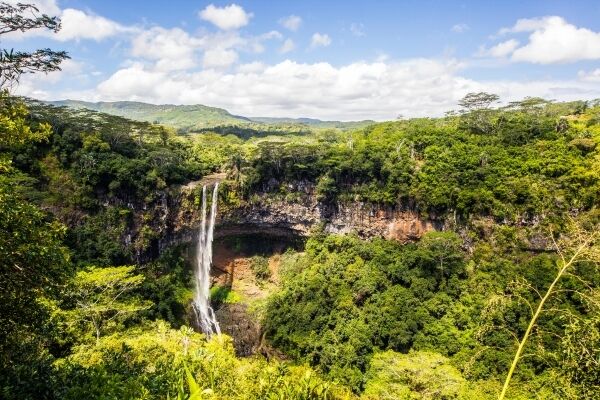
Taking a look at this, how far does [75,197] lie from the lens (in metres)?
26.9

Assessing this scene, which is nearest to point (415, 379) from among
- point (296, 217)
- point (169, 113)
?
point (296, 217)

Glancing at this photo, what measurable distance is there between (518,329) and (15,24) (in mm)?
23011

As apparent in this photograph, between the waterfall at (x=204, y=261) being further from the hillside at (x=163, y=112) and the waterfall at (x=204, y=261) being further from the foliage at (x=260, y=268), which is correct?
the hillside at (x=163, y=112)

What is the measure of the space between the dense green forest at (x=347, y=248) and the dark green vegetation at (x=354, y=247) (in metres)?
0.11

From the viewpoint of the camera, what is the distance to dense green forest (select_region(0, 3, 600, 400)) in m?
17.1

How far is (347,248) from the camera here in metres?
→ 31.7

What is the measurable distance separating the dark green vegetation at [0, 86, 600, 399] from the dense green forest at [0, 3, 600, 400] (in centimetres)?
11

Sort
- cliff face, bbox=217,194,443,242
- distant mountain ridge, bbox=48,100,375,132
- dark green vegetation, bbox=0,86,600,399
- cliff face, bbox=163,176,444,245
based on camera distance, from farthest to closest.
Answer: distant mountain ridge, bbox=48,100,375,132 → cliff face, bbox=217,194,443,242 → cliff face, bbox=163,176,444,245 → dark green vegetation, bbox=0,86,600,399

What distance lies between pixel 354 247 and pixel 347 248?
0.81 m

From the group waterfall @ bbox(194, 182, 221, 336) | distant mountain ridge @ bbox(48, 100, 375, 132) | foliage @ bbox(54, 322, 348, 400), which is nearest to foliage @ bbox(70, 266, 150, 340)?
foliage @ bbox(54, 322, 348, 400)

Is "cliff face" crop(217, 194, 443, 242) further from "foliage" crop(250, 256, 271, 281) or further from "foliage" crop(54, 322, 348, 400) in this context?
"foliage" crop(54, 322, 348, 400)

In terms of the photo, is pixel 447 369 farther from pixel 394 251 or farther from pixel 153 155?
pixel 153 155

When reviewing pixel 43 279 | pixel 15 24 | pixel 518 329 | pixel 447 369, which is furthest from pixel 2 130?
pixel 518 329

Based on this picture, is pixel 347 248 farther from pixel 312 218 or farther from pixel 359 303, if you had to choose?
pixel 359 303
